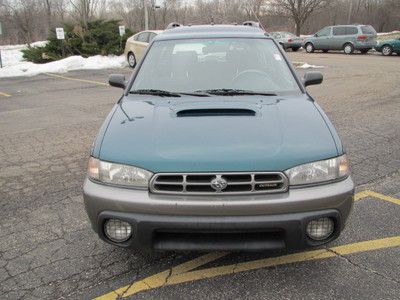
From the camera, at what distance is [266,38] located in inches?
176

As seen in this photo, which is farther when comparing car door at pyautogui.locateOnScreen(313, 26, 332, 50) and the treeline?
the treeline

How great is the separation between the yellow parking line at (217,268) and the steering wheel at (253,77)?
5.14ft

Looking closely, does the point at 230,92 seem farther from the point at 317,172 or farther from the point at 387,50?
the point at 387,50

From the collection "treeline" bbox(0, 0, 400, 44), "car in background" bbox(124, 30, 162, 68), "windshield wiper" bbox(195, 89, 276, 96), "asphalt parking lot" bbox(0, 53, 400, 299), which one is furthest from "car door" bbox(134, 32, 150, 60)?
"treeline" bbox(0, 0, 400, 44)

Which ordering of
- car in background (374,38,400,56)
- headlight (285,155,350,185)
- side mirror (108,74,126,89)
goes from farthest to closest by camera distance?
car in background (374,38,400,56)
side mirror (108,74,126,89)
headlight (285,155,350,185)

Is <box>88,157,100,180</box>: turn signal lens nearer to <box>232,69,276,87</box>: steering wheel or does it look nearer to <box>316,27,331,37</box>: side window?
<box>232,69,276,87</box>: steering wheel

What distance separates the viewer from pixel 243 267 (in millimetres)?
3098

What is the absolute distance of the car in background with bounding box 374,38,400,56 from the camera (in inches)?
927

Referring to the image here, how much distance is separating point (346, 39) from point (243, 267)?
2604 centimetres

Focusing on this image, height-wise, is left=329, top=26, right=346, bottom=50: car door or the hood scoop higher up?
the hood scoop

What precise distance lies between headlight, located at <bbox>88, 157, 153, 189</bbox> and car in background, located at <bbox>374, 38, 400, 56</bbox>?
2445 cm

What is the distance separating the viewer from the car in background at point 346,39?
25594mm

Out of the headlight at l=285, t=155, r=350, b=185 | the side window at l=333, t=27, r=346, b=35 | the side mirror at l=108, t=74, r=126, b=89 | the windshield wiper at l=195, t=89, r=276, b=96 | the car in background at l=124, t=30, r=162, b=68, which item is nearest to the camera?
the headlight at l=285, t=155, r=350, b=185

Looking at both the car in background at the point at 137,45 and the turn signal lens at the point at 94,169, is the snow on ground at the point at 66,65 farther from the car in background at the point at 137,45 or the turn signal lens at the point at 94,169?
the turn signal lens at the point at 94,169
